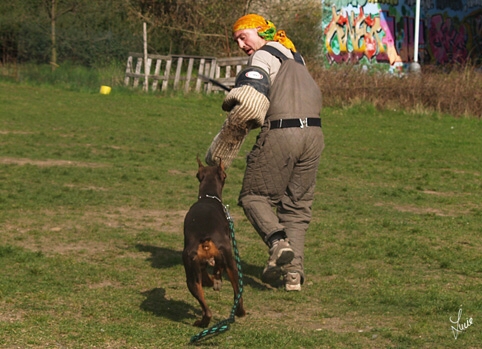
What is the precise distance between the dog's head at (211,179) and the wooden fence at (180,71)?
17162mm

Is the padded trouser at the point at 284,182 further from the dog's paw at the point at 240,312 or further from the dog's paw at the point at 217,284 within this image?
the dog's paw at the point at 240,312

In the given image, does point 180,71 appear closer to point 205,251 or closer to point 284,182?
point 284,182

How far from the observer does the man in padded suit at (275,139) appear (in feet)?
20.3

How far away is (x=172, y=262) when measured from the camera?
734 cm

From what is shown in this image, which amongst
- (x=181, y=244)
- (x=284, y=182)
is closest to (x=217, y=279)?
(x=284, y=182)

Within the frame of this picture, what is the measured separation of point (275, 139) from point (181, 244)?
210cm

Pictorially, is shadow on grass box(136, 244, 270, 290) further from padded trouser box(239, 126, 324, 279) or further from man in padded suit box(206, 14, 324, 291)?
padded trouser box(239, 126, 324, 279)

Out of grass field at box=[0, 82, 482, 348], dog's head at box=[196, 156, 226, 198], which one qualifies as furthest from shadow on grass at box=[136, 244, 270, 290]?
dog's head at box=[196, 156, 226, 198]

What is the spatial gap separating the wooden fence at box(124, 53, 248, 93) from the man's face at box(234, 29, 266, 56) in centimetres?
1696

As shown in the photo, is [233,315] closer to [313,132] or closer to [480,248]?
[313,132]

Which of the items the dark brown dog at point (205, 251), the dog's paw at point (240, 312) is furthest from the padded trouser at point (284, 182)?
the dog's paw at point (240, 312)

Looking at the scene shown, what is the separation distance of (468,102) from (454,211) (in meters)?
10.8

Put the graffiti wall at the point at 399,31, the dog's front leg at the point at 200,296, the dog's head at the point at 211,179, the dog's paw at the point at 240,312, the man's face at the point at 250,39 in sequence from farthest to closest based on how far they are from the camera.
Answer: the graffiti wall at the point at 399,31 < the man's face at the point at 250,39 < the dog's head at the point at 211,179 < the dog's paw at the point at 240,312 < the dog's front leg at the point at 200,296

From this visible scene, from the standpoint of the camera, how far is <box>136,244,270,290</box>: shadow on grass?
268 inches
